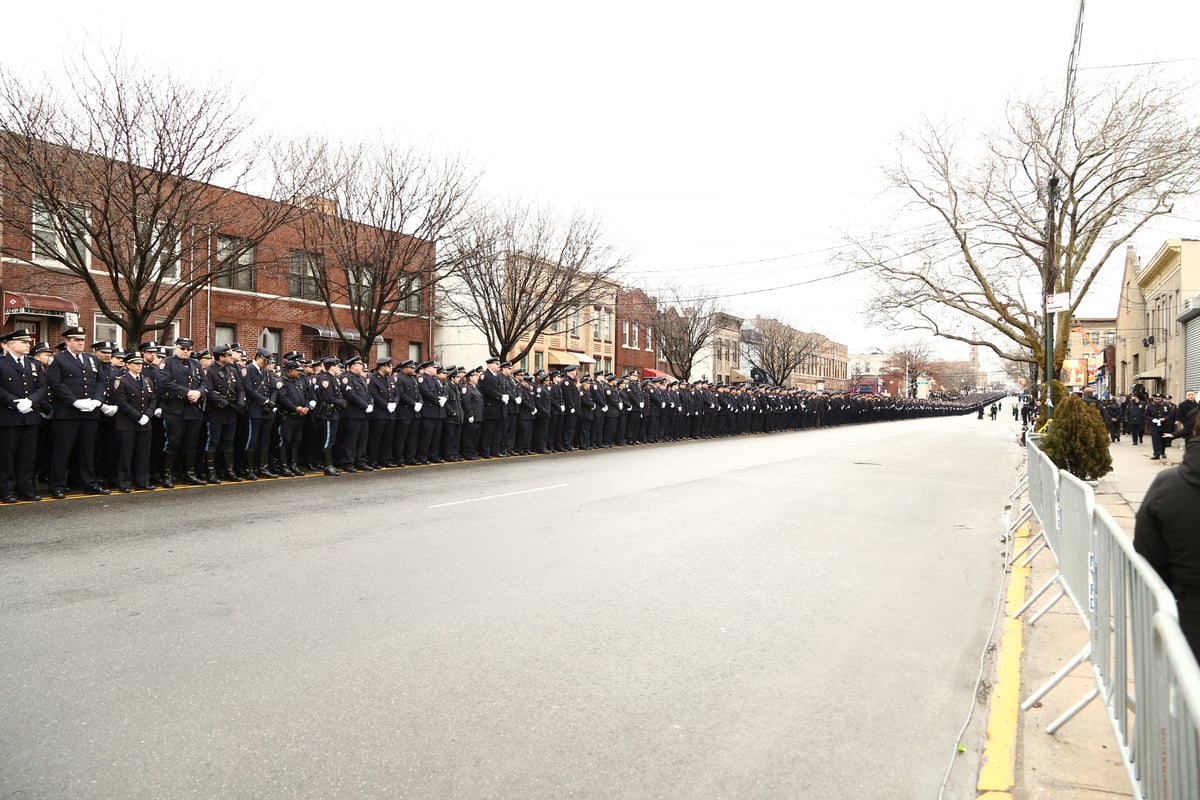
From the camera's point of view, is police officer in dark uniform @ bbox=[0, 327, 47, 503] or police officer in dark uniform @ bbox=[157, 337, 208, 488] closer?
police officer in dark uniform @ bbox=[0, 327, 47, 503]

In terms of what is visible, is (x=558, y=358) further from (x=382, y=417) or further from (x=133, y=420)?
(x=133, y=420)

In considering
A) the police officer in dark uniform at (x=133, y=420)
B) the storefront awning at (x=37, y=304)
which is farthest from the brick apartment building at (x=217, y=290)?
the police officer in dark uniform at (x=133, y=420)

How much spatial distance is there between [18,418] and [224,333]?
2126cm

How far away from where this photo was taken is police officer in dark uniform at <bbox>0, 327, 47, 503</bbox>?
1015 cm

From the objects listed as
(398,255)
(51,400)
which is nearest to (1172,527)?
(51,400)

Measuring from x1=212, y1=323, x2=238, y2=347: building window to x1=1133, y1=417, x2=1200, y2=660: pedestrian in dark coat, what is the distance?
3088 centimetres

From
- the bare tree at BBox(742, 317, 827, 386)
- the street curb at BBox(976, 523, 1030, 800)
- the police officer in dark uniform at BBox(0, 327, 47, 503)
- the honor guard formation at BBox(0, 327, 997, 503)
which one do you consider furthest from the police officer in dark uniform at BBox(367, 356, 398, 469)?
the bare tree at BBox(742, 317, 827, 386)

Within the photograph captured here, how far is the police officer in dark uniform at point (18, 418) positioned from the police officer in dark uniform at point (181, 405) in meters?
1.70

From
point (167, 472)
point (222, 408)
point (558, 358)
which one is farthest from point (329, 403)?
point (558, 358)

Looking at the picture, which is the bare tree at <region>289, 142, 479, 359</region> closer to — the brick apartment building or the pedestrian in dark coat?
the brick apartment building

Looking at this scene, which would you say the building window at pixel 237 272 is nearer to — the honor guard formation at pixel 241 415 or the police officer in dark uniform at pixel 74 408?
the honor guard formation at pixel 241 415

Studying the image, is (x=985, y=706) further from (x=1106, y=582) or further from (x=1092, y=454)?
(x=1092, y=454)

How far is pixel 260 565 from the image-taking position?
6961 mm

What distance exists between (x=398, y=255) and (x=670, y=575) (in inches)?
847
